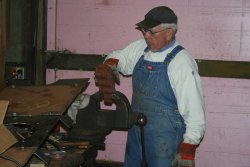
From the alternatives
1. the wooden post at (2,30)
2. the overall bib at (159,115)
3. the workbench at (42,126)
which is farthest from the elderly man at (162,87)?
the wooden post at (2,30)

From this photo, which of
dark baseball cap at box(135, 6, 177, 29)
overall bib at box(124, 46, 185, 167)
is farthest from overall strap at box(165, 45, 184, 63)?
dark baseball cap at box(135, 6, 177, 29)

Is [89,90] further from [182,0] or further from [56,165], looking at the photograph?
[56,165]

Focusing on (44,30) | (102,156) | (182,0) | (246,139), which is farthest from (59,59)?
(246,139)

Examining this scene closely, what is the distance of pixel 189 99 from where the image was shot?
2264 mm

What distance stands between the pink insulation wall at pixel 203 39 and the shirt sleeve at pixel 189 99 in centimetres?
77

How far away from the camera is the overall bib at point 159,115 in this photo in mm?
2420

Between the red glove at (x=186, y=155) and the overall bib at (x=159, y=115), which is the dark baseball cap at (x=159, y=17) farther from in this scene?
the red glove at (x=186, y=155)

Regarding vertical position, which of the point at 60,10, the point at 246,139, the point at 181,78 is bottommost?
the point at 246,139

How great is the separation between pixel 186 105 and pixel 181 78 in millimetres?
173

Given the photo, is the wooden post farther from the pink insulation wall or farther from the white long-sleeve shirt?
the white long-sleeve shirt

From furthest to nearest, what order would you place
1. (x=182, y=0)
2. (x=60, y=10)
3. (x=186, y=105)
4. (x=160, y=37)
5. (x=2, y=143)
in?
(x=60, y=10), (x=182, y=0), (x=160, y=37), (x=186, y=105), (x=2, y=143)

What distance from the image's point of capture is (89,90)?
333 centimetres

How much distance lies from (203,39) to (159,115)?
3.04ft

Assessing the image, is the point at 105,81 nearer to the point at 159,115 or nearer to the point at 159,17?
the point at 159,115
